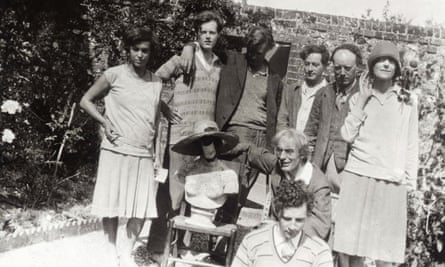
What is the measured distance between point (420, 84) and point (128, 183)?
291cm

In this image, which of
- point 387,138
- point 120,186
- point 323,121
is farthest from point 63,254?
point 387,138

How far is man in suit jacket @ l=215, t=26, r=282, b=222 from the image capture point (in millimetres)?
4367

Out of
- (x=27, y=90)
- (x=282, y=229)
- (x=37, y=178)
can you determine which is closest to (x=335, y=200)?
(x=282, y=229)

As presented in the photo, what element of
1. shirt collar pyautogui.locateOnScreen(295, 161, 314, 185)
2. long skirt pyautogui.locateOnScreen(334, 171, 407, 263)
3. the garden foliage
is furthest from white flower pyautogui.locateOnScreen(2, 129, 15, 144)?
long skirt pyautogui.locateOnScreen(334, 171, 407, 263)

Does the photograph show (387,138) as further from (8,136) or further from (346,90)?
(8,136)

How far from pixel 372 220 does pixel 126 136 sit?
5.87ft

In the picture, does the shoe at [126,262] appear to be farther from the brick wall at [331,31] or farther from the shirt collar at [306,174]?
the brick wall at [331,31]

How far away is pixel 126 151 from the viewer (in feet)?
12.9

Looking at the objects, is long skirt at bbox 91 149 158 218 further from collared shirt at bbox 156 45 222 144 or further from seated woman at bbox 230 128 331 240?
seated woman at bbox 230 128 331 240

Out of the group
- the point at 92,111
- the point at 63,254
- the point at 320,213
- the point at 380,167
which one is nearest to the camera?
the point at 320,213

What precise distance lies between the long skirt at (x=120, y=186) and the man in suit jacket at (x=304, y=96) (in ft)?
3.86

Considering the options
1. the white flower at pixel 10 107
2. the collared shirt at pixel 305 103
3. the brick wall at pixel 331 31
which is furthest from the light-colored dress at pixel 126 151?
the brick wall at pixel 331 31

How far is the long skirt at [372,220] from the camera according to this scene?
359cm

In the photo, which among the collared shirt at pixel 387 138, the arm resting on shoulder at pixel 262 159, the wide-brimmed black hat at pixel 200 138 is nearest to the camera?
the collared shirt at pixel 387 138
